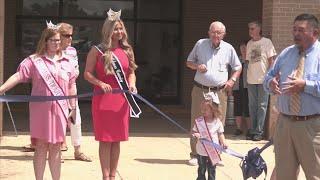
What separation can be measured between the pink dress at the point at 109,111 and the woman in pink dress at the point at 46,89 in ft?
1.14

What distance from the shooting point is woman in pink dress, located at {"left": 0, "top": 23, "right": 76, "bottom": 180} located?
20.4ft

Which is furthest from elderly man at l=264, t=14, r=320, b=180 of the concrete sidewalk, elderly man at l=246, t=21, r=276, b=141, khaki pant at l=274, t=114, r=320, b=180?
elderly man at l=246, t=21, r=276, b=141

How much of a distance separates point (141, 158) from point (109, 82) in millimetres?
2601

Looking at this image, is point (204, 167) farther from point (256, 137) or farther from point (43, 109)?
point (256, 137)

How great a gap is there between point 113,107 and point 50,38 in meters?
0.97

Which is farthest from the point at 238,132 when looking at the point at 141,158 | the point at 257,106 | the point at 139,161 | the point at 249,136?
the point at 139,161

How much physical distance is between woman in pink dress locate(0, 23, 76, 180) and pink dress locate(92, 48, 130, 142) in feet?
1.14

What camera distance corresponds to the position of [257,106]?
10.6m

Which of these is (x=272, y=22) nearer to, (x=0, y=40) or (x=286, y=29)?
(x=286, y=29)

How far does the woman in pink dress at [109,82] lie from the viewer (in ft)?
20.9

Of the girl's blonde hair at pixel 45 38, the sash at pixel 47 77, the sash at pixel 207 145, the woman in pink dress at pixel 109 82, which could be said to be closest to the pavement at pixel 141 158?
the sash at pixel 207 145

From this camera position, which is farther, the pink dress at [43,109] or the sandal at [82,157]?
the sandal at [82,157]

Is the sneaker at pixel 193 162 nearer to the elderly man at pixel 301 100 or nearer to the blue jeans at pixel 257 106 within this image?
the blue jeans at pixel 257 106

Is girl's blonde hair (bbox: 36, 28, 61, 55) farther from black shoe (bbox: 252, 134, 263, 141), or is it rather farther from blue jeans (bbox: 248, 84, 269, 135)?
black shoe (bbox: 252, 134, 263, 141)
